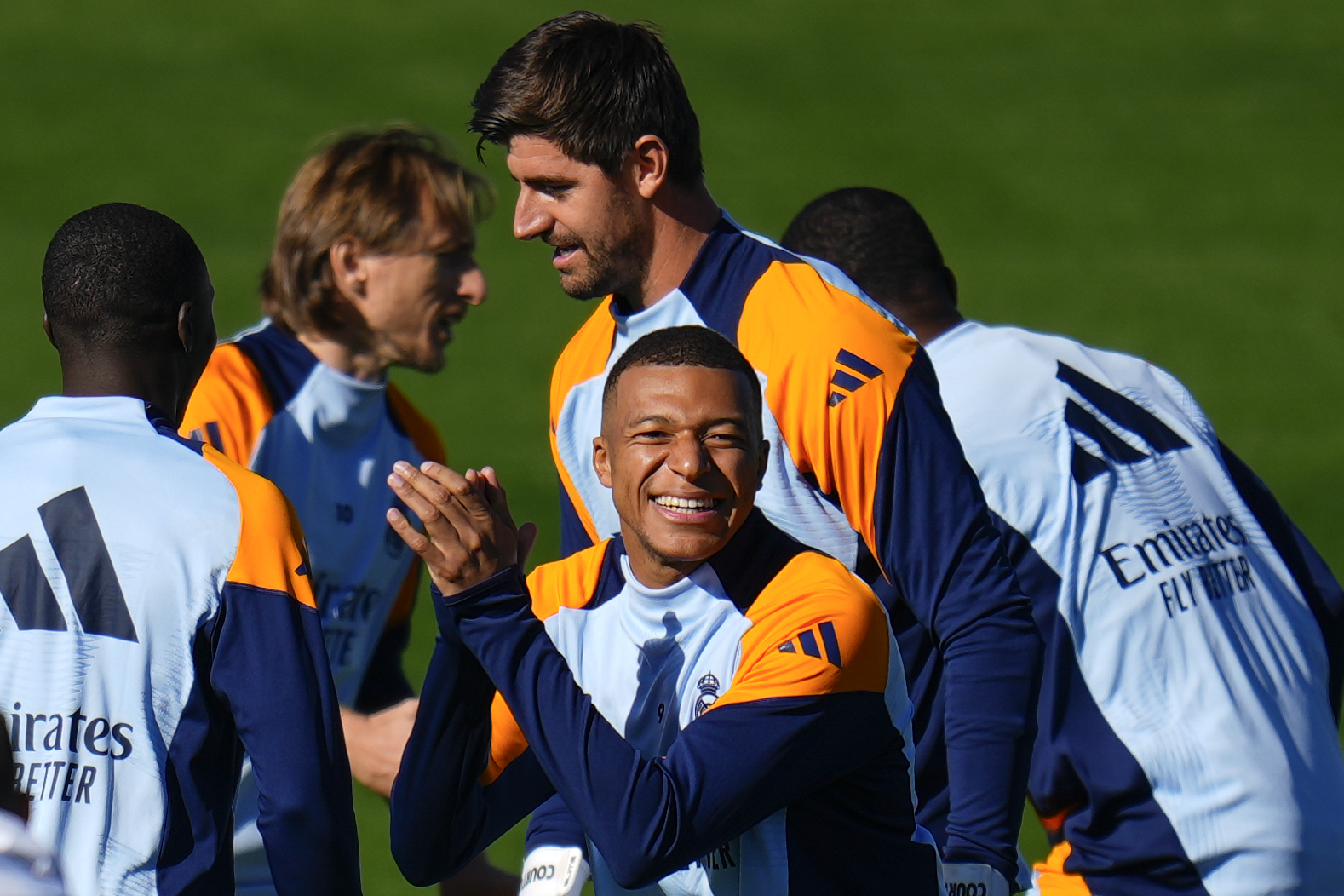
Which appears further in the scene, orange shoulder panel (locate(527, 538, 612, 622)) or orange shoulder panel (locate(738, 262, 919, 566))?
orange shoulder panel (locate(738, 262, 919, 566))

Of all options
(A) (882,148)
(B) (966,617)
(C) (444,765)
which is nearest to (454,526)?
(C) (444,765)

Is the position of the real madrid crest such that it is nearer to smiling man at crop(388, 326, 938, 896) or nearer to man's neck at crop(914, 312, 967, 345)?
smiling man at crop(388, 326, 938, 896)

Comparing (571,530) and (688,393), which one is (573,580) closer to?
(688,393)

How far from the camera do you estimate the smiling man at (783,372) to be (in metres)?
3.30

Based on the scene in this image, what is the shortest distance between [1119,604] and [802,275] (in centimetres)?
98

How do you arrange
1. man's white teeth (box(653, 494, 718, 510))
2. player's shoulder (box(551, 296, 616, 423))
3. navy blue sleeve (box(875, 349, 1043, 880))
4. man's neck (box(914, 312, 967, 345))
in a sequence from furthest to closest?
man's neck (box(914, 312, 967, 345)) → player's shoulder (box(551, 296, 616, 423)) → navy blue sleeve (box(875, 349, 1043, 880)) → man's white teeth (box(653, 494, 718, 510))

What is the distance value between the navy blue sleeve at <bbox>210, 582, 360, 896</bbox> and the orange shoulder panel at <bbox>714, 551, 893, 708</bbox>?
635 mm

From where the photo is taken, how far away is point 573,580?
3309 mm

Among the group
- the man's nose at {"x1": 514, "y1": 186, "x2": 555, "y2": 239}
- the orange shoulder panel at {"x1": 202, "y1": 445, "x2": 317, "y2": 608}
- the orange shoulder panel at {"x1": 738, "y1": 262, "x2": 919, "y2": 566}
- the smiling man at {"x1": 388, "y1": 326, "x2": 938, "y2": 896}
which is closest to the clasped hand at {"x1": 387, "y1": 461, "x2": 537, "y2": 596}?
the smiling man at {"x1": 388, "y1": 326, "x2": 938, "y2": 896}

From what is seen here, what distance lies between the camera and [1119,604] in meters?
3.89

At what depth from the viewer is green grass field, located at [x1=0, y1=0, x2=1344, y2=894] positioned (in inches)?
503

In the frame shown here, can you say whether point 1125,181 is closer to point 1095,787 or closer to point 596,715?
point 1095,787

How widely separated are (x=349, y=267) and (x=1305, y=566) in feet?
9.05

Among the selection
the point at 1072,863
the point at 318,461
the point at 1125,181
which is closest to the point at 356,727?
the point at 318,461
